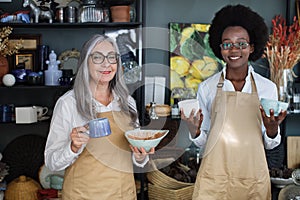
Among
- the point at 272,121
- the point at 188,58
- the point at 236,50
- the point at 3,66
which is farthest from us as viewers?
the point at 188,58

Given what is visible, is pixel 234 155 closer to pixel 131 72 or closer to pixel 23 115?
pixel 131 72

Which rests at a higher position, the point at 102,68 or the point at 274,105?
the point at 102,68

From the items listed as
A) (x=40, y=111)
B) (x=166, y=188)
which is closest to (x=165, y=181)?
(x=166, y=188)

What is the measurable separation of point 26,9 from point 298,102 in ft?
5.97

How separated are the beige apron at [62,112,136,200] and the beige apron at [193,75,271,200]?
1.32ft

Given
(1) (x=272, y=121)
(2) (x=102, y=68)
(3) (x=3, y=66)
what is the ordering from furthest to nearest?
(3) (x=3, y=66) < (1) (x=272, y=121) < (2) (x=102, y=68)

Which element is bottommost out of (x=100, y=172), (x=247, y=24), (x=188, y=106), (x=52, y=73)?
(x=100, y=172)

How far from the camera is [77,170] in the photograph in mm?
1803

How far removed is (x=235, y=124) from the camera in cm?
207

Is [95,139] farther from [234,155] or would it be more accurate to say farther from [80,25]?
[80,25]

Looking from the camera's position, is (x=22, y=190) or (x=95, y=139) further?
(x=22, y=190)

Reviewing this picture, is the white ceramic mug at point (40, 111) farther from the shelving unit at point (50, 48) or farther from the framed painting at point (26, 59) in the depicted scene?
the framed painting at point (26, 59)

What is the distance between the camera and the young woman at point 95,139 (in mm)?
1755

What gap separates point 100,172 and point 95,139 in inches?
5.4
